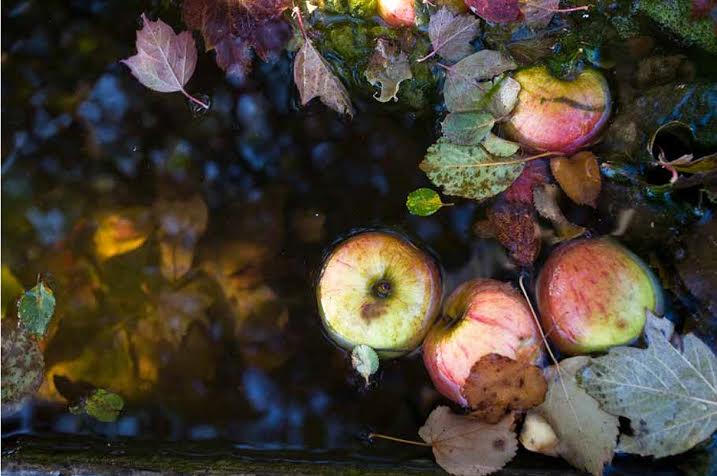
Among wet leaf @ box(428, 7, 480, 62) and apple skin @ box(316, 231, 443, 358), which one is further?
wet leaf @ box(428, 7, 480, 62)

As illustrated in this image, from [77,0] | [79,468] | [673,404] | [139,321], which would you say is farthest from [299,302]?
[77,0]

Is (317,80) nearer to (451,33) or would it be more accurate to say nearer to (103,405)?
(451,33)

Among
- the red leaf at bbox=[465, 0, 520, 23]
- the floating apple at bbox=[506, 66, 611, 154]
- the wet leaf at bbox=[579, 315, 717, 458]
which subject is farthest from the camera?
the red leaf at bbox=[465, 0, 520, 23]

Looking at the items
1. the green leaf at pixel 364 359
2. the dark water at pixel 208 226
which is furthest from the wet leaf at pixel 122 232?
the green leaf at pixel 364 359

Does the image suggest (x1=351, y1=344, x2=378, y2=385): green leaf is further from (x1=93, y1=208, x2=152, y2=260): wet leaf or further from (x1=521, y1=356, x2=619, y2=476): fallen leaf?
(x1=93, y1=208, x2=152, y2=260): wet leaf

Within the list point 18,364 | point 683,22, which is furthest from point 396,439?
point 683,22

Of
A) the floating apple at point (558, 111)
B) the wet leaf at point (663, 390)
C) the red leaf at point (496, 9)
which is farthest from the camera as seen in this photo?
the red leaf at point (496, 9)

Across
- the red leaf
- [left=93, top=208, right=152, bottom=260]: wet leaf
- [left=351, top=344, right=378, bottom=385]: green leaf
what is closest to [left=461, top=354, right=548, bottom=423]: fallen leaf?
[left=351, top=344, right=378, bottom=385]: green leaf

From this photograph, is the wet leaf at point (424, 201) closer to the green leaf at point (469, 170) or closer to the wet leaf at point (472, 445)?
the green leaf at point (469, 170)
